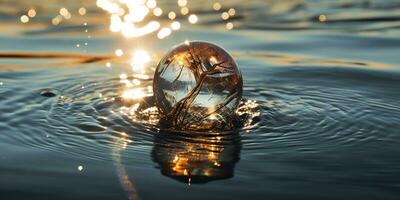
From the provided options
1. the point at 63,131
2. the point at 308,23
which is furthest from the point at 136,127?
the point at 308,23

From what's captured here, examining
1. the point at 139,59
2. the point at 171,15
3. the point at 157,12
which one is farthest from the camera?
the point at 157,12

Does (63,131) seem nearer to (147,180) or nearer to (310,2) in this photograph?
(147,180)

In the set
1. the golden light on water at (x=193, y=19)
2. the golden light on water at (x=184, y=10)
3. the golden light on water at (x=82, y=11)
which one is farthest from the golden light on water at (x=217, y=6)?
the golden light on water at (x=82, y=11)

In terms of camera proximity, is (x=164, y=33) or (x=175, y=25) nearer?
(x=164, y=33)

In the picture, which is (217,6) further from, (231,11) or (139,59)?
(139,59)

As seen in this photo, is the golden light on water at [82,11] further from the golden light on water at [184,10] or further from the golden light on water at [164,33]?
the golden light on water at [164,33]

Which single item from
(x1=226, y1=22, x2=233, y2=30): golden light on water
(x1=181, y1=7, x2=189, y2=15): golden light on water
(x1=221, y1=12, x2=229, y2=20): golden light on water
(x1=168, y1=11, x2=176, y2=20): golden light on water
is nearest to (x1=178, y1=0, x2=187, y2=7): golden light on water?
(x1=181, y1=7, x2=189, y2=15): golden light on water

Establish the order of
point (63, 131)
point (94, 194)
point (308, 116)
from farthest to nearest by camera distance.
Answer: point (308, 116) < point (63, 131) < point (94, 194)

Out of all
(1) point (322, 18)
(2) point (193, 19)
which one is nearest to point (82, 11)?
(2) point (193, 19)
